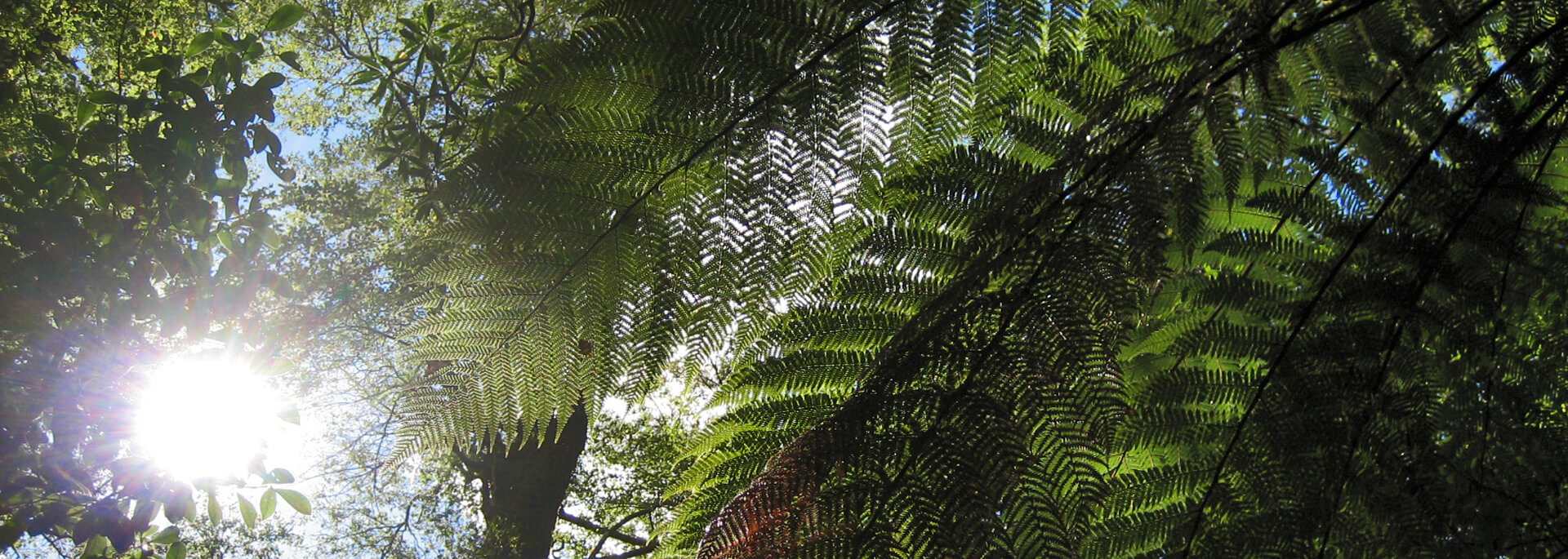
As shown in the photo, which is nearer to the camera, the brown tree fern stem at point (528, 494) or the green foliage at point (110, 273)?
the green foliage at point (110, 273)

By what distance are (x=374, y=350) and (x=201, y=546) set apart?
310cm

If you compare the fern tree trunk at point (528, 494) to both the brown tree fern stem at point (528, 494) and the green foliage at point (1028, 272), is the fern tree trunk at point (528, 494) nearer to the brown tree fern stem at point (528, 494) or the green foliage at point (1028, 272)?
the brown tree fern stem at point (528, 494)

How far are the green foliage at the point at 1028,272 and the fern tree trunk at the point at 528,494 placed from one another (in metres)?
8.15

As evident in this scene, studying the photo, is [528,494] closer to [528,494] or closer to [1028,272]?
[528,494]

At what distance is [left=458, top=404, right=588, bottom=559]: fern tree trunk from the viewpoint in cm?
928

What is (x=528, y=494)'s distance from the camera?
977 cm

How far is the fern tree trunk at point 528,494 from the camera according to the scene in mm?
9281

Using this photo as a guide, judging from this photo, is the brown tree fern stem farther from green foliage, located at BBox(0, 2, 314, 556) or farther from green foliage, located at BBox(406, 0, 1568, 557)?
green foliage, located at BBox(406, 0, 1568, 557)

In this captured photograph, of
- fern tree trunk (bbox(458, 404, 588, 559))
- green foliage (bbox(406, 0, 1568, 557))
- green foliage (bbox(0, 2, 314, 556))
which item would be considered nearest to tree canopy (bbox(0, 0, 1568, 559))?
green foliage (bbox(406, 0, 1568, 557))

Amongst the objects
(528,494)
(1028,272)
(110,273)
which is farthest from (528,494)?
(1028,272)

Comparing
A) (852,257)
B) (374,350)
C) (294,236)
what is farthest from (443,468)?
(852,257)

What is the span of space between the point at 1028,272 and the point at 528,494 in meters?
9.51

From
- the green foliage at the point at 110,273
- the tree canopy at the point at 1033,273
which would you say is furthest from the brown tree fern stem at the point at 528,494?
the tree canopy at the point at 1033,273

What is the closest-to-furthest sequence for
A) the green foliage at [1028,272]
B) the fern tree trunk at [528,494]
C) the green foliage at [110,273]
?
the green foliage at [1028,272] → the green foliage at [110,273] → the fern tree trunk at [528,494]
